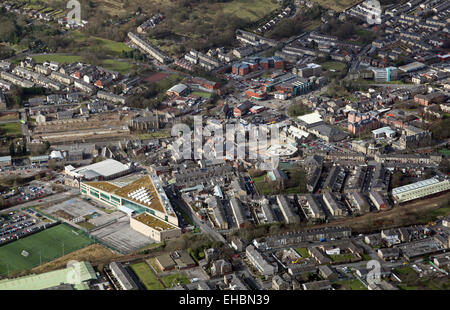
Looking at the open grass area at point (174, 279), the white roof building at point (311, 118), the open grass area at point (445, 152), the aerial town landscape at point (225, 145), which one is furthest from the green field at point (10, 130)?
the open grass area at point (445, 152)

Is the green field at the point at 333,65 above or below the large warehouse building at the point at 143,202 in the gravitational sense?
above

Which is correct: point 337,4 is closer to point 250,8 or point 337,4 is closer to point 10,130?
point 250,8

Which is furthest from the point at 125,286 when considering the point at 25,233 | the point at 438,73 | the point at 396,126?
the point at 438,73

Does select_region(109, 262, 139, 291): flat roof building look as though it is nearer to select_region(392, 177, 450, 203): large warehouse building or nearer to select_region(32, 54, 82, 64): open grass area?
select_region(392, 177, 450, 203): large warehouse building

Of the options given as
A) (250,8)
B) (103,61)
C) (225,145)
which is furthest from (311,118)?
(250,8)

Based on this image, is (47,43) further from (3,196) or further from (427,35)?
(427,35)

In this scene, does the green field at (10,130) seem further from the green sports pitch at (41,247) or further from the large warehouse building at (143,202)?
the green sports pitch at (41,247)

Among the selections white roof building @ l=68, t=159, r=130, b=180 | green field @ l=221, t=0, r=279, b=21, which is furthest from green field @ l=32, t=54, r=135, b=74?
white roof building @ l=68, t=159, r=130, b=180
